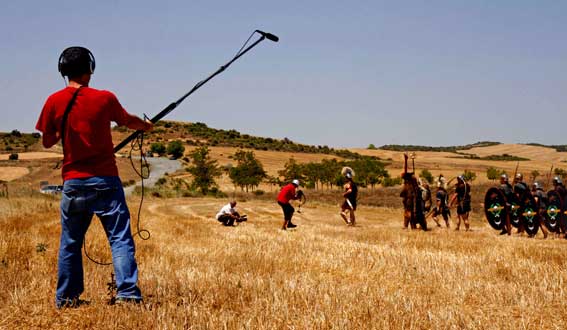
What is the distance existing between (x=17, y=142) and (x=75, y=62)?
139000 millimetres

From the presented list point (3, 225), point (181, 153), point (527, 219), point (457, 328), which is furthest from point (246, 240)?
point (181, 153)

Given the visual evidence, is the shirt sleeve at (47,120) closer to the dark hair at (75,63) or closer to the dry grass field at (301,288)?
the dark hair at (75,63)

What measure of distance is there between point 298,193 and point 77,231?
50.7ft

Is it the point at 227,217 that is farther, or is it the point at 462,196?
the point at 227,217

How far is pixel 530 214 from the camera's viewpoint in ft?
55.0

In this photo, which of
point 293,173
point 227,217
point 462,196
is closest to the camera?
point 462,196

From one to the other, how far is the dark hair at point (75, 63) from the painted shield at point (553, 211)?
14.5m

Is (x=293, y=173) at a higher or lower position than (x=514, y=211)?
lower

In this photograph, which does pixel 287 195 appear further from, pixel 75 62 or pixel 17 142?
pixel 17 142

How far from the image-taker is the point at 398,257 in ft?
29.3

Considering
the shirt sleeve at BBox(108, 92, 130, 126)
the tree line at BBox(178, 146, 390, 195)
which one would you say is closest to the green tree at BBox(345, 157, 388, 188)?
the tree line at BBox(178, 146, 390, 195)

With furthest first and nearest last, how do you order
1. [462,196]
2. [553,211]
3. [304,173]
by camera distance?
[304,173] → [462,196] → [553,211]

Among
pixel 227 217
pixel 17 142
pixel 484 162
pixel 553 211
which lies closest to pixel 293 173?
pixel 484 162

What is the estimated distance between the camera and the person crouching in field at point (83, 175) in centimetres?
490
